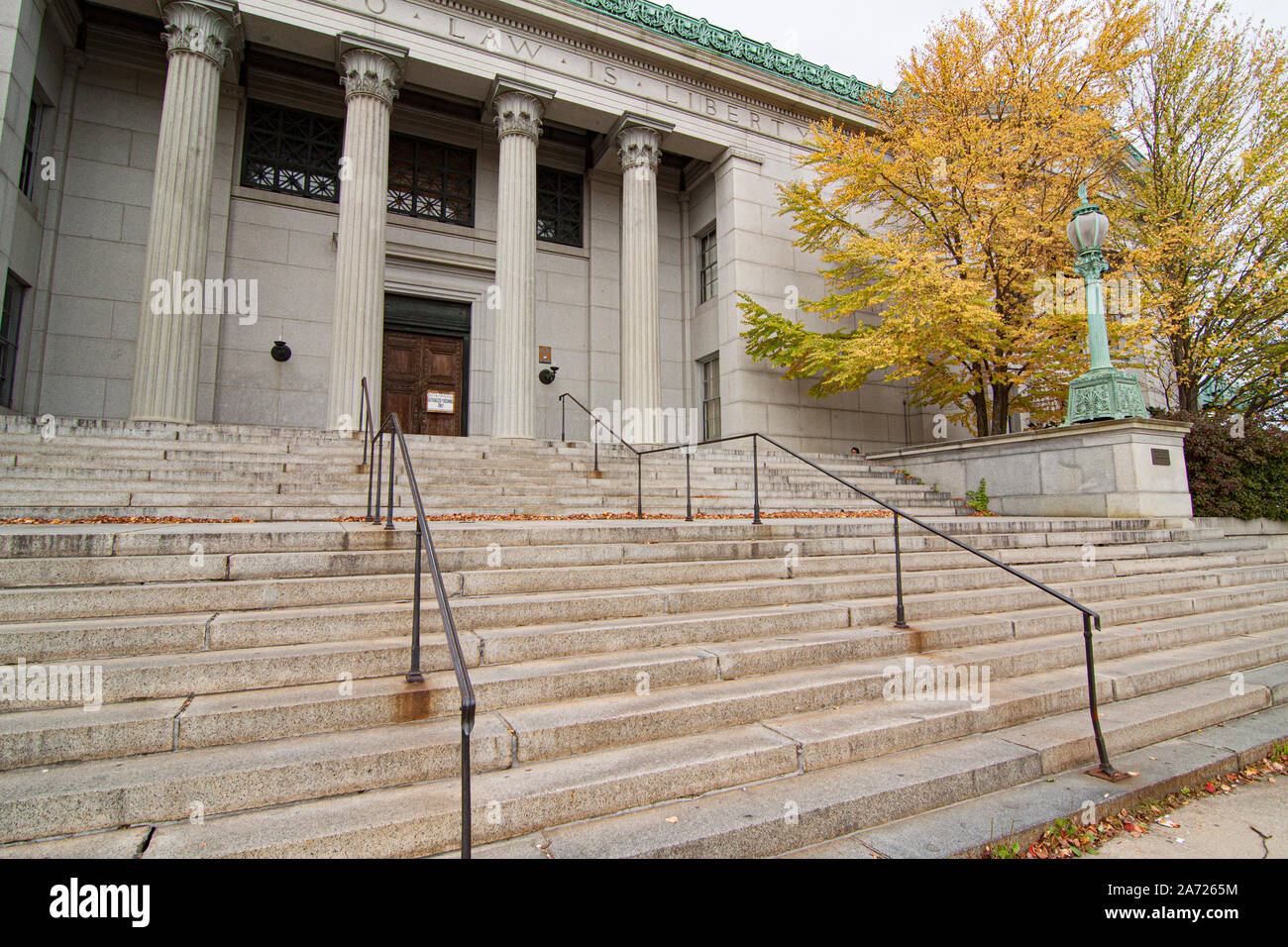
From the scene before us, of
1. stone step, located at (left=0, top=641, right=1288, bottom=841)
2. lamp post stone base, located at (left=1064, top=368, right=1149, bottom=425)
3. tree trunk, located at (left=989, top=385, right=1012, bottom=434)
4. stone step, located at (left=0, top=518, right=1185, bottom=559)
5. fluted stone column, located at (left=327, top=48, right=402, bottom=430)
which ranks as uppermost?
fluted stone column, located at (left=327, top=48, right=402, bottom=430)

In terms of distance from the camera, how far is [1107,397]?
35.8 feet

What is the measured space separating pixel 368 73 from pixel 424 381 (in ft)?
22.0

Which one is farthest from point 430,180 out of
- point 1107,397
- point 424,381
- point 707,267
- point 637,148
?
point 1107,397

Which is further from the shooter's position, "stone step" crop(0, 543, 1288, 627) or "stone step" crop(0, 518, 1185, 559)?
"stone step" crop(0, 518, 1185, 559)

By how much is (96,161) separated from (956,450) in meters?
19.4

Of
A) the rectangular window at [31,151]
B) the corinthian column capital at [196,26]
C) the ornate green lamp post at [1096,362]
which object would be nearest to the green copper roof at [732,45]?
the corinthian column capital at [196,26]

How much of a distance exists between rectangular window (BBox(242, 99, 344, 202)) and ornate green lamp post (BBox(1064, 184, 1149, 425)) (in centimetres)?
1589

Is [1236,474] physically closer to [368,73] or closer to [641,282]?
[641,282]

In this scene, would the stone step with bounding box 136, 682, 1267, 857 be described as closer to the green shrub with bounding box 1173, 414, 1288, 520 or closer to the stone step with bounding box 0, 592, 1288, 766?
the stone step with bounding box 0, 592, 1288, 766

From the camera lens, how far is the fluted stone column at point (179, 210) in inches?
440

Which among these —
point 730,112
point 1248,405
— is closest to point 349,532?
point 730,112

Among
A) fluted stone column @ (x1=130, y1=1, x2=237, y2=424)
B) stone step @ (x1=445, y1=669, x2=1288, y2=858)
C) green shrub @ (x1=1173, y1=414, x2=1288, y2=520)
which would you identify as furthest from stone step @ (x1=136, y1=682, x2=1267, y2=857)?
fluted stone column @ (x1=130, y1=1, x2=237, y2=424)

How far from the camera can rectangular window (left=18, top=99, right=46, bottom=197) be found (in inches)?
480

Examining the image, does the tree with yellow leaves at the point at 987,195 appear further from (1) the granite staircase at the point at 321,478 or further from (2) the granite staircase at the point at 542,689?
(2) the granite staircase at the point at 542,689
